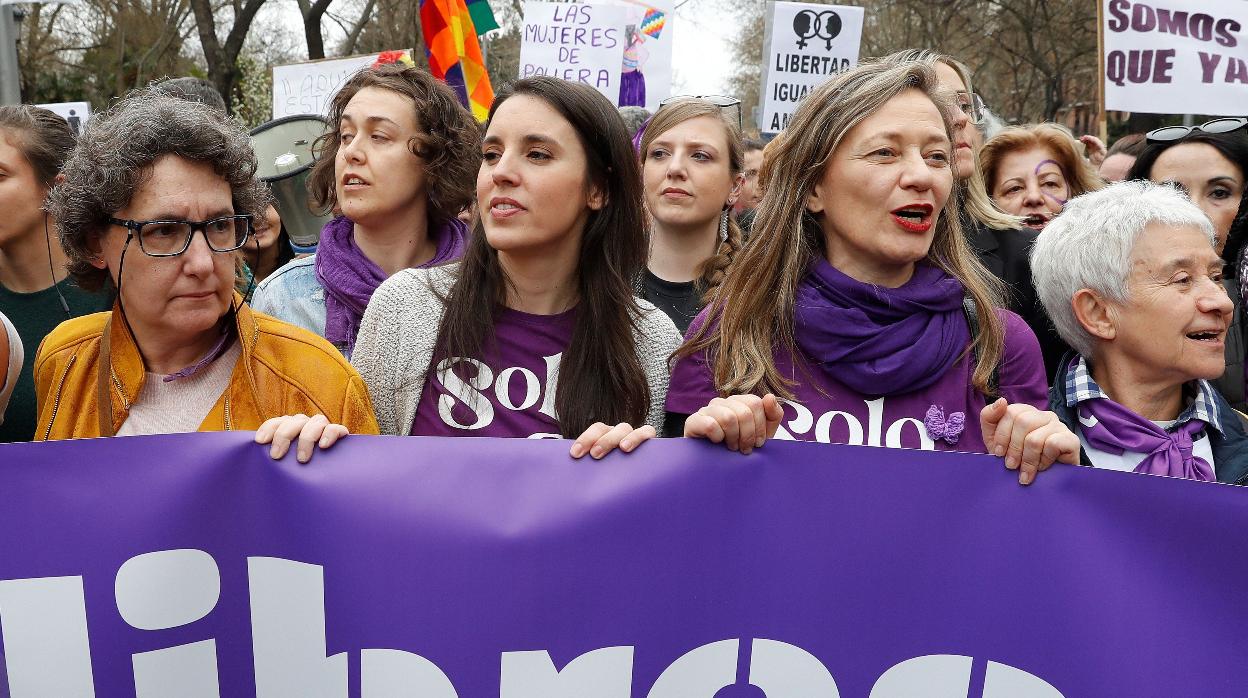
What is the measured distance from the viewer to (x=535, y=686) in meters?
1.93

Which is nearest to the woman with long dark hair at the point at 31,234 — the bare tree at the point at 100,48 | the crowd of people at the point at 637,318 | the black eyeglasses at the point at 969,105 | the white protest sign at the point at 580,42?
the crowd of people at the point at 637,318

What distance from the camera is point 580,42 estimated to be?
7.74m

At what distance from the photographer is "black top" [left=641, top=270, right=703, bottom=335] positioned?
3.88 metres

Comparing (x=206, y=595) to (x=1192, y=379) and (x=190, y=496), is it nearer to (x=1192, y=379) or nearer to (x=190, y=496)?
(x=190, y=496)

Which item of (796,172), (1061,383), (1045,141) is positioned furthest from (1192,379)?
(1045,141)

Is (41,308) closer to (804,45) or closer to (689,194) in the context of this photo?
(689,194)

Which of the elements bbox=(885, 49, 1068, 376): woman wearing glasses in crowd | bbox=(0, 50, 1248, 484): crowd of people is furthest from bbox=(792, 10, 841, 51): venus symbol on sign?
bbox=(0, 50, 1248, 484): crowd of people

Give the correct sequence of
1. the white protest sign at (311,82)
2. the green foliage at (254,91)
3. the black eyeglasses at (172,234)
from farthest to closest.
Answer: the green foliage at (254,91)
the white protest sign at (311,82)
the black eyeglasses at (172,234)

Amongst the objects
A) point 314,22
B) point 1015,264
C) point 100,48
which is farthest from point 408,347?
point 100,48

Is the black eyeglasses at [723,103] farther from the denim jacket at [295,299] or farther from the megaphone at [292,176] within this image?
the denim jacket at [295,299]

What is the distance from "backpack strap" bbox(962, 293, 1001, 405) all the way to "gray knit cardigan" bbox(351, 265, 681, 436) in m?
0.68

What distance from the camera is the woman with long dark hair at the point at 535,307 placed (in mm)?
2596

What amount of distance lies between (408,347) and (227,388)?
430 mm

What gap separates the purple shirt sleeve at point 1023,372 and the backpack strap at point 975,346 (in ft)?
0.04
